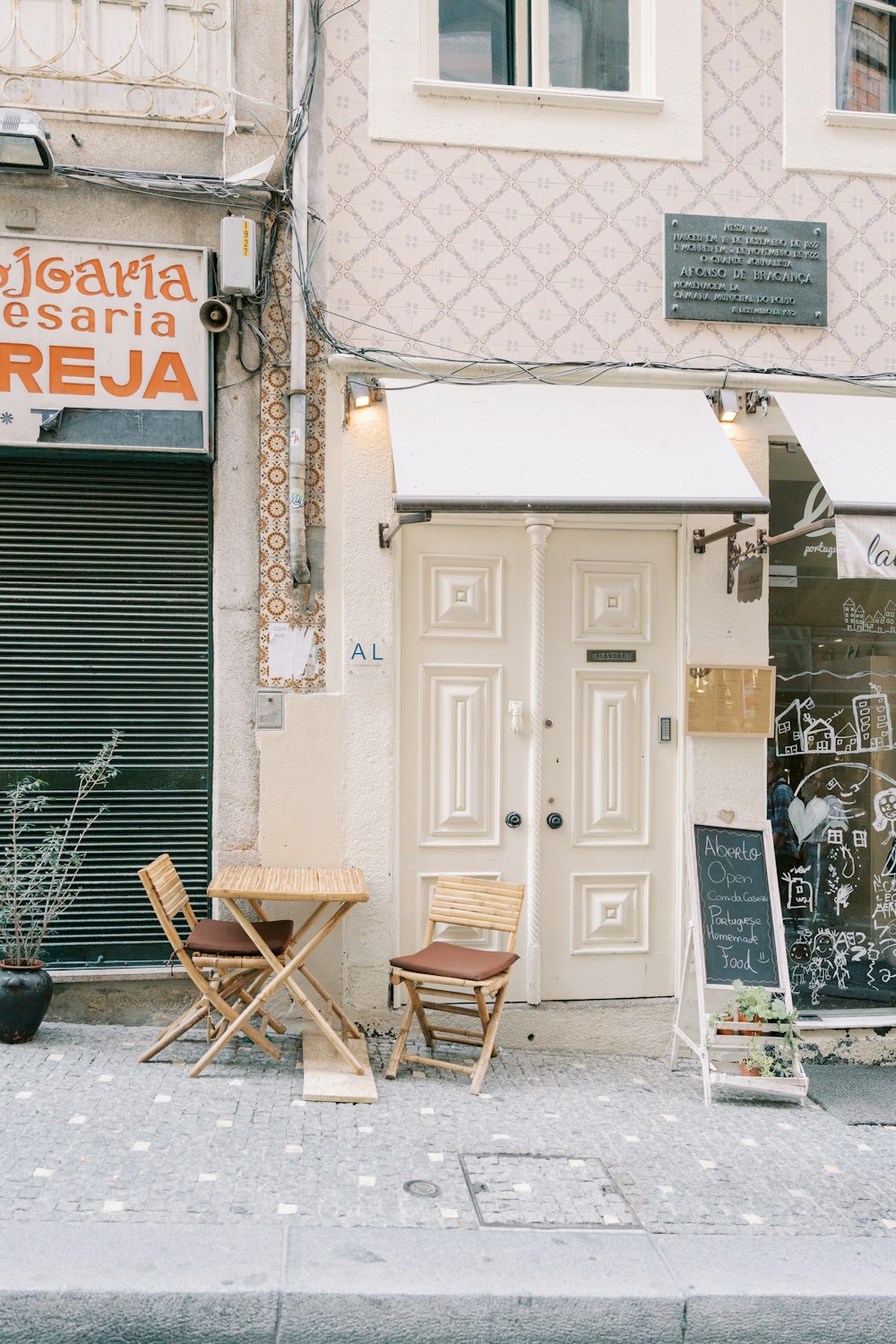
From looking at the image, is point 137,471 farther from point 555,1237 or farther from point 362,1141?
point 555,1237

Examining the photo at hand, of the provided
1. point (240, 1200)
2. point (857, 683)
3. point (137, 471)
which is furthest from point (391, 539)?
point (240, 1200)

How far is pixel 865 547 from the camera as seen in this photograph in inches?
211

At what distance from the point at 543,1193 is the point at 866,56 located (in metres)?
6.77

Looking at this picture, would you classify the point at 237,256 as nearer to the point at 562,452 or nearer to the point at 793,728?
the point at 562,452

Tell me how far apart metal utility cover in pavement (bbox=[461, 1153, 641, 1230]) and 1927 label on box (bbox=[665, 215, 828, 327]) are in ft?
15.1

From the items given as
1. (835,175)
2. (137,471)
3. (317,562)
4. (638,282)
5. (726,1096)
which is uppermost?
(835,175)

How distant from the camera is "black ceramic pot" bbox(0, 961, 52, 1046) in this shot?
541cm

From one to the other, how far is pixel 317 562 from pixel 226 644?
67 centimetres

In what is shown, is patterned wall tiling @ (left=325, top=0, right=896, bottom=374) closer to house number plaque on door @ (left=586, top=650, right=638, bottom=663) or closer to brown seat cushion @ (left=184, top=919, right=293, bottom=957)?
house number plaque on door @ (left=586, top=650, right=638, bottom=663)

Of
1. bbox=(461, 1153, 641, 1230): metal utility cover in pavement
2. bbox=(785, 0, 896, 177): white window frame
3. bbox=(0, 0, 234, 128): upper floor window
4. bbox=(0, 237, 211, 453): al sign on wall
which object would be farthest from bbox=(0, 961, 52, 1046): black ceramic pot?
bbox=(785, 0, 896, 177): white window frame

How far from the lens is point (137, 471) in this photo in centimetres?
607

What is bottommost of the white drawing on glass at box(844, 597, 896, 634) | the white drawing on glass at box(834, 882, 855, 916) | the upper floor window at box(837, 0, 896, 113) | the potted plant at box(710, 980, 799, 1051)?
the potted plant at box(710, 980, 799, 1051)

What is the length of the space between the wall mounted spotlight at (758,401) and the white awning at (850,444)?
7 cm

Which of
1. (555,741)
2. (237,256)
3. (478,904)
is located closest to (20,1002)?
(478,904)
